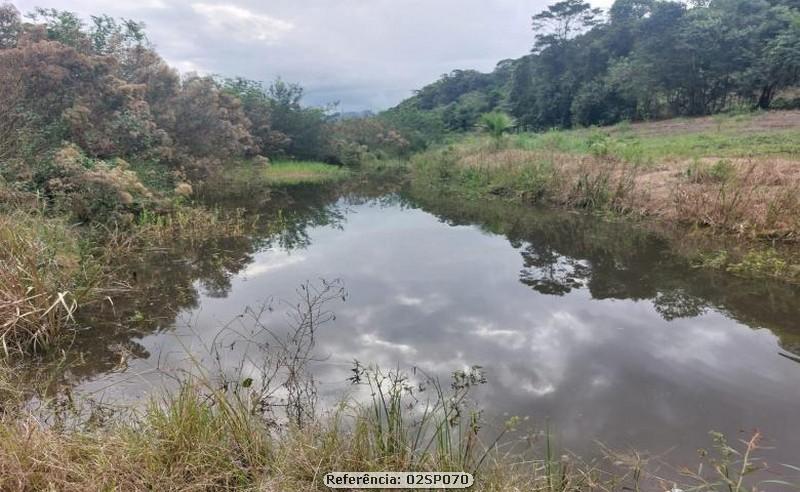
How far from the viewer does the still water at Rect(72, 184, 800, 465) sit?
355 cm

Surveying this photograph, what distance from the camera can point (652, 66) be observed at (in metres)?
27.7

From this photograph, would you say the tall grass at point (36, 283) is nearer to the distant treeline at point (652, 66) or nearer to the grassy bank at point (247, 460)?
the grassy bank at point (247, 460)

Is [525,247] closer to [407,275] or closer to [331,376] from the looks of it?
[407,275]

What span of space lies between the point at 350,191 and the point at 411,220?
7377mm

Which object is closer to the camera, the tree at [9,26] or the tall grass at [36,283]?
the tall grass at [36,283]

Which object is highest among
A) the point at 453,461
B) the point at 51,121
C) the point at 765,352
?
the point at 51,121

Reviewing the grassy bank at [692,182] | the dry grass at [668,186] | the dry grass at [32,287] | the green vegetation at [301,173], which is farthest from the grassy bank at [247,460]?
the green vegetation at [301,173]

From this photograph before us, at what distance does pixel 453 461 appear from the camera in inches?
96.8

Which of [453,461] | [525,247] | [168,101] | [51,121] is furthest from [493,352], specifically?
[168,101]

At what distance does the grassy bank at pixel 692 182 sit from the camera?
7.46 m

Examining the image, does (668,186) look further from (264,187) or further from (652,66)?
(652,66)

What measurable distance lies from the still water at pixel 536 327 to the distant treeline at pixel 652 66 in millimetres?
22075

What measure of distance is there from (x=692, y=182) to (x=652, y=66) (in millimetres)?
21537

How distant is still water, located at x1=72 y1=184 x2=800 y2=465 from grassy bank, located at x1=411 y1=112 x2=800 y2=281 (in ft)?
3.46
